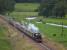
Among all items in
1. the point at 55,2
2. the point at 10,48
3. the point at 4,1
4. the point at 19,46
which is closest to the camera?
A: the point at 10,48

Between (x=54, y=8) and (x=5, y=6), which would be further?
(x=5, y=6)

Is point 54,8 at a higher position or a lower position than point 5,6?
higher

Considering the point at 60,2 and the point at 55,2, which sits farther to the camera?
the point at 55,2

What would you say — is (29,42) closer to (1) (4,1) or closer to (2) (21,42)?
(2) (21,42)

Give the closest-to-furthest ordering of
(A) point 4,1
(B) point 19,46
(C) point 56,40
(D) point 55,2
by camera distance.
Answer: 1. (B) point 19,46
2. (C) point 56,40
3. (D) point 55,2
4. (A) point 4,1

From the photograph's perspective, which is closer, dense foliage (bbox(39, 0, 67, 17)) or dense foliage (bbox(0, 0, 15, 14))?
dense foliage (bbox(39, 0, 67, 17))

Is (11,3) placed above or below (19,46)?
below

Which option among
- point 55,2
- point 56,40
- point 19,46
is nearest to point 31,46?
point 19,46

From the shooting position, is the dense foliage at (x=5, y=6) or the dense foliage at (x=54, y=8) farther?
the dense foliage at (x=5, y=6)
